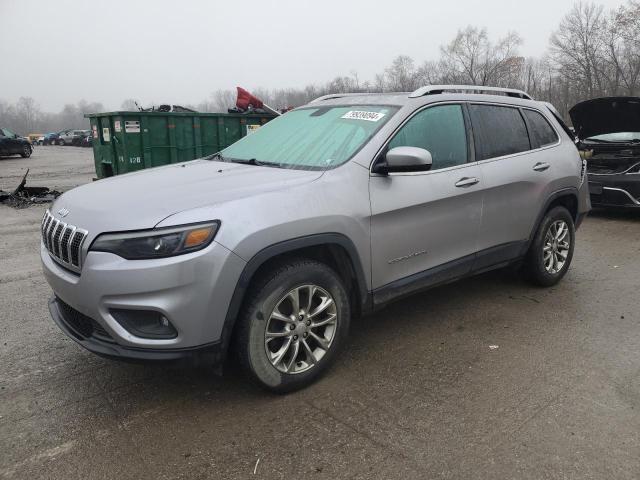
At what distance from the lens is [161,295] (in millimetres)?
2600

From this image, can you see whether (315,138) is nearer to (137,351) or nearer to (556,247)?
(137,351)

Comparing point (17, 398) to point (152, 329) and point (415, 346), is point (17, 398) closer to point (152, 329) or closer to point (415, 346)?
point (152, 329)

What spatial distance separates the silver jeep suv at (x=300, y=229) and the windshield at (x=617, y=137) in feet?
17.3

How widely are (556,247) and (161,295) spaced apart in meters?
Answer: 3.83

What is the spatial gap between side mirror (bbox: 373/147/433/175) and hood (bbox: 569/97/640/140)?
5.82 m

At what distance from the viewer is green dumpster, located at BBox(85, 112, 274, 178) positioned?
10.8m

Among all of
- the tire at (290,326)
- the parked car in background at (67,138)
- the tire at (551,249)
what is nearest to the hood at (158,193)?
the tire at (290,326)

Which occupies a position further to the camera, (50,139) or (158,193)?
(50,139)

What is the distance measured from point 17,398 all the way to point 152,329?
1141 mm

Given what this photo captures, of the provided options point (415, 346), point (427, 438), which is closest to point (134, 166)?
point (415, 346)

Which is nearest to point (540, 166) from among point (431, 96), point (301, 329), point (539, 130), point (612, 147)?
point (539, 130)

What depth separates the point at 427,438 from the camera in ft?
8.93

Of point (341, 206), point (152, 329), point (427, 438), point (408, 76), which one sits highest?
point (408, 76)

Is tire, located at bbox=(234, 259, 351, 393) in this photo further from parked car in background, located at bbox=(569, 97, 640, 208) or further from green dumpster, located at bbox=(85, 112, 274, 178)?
green dumpster, located at bbox=(85, 112, 274, 178)
